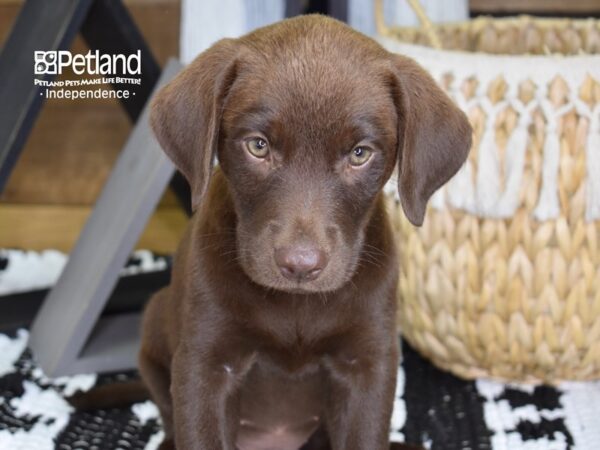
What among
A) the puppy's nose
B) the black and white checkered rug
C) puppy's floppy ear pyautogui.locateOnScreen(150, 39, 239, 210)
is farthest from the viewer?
the black and white checkered rug

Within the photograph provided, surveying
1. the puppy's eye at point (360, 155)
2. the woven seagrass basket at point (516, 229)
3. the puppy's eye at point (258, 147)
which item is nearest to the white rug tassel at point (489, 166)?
the woven seagrass basket at point (516, 229)

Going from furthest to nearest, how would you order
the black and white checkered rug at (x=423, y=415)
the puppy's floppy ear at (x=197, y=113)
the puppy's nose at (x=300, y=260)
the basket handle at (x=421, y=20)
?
the basket handle at (x=421, y=20), the black and white checkered rug at (x=423, y=415), the puppy's floppy ear at (x=197, y=113), the puppy's nose at (x=300, y=260)

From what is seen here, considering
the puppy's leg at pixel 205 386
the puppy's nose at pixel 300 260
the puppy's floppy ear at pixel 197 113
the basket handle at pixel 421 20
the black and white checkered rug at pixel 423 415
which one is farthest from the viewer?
the basket handle at pixel 421 20

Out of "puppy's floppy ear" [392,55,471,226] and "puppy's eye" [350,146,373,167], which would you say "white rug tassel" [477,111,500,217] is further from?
"puppy's eye" [350,146,373,167]

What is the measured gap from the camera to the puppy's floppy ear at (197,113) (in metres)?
1.63

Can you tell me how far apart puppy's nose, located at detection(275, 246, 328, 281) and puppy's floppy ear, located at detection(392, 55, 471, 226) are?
0.79 ft

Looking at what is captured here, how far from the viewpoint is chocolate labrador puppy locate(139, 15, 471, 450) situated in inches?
61.8

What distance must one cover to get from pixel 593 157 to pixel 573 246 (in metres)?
0.21

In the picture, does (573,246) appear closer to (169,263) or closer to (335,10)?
(335,10)

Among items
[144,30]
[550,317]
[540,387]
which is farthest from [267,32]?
[144,30]

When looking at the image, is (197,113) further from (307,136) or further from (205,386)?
(205,386)

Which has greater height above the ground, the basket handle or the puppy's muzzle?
the basket handle

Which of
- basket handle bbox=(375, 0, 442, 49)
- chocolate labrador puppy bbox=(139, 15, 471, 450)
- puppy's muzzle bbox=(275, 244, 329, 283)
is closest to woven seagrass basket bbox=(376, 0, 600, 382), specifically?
basket handle bbox=(375, 0, 442, 49)

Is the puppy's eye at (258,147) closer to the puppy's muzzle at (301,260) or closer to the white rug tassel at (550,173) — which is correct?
the puppy's muzzle at (301,260)
